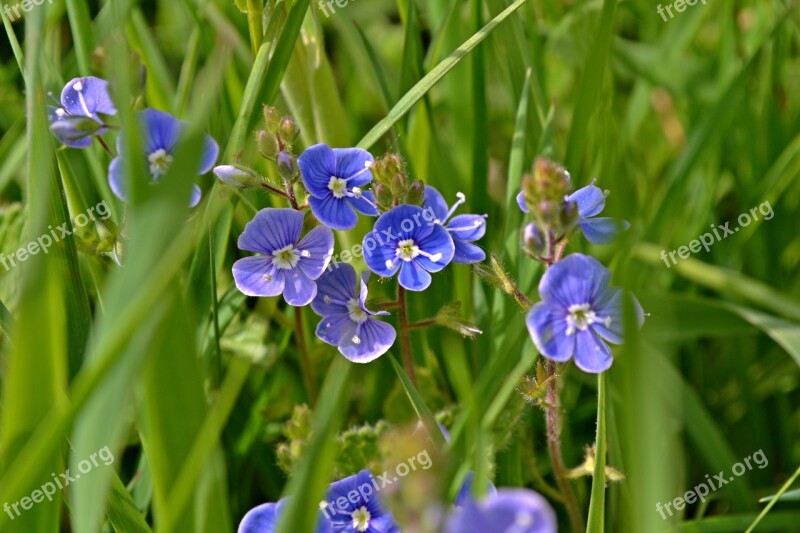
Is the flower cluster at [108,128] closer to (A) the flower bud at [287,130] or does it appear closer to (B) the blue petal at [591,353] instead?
(A) the flower bud at [287,130]

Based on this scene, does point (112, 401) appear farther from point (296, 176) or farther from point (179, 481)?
point (296, 176)

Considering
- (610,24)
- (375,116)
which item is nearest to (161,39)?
(375,116)

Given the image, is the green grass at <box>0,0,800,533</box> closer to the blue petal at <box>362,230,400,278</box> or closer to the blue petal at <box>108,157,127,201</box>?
the blue petal at <box>108,157,127,201</box>

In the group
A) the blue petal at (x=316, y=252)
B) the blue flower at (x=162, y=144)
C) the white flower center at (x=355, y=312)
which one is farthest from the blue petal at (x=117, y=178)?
the white flower center at (x=355, y=312)

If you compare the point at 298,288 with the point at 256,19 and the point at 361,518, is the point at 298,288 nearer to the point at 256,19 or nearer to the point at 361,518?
the point at 361,518

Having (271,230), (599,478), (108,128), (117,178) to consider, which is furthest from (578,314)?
(108,128)

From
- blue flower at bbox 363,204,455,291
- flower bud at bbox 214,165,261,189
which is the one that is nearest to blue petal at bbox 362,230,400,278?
blue flower at bbox 363,204,455,291
